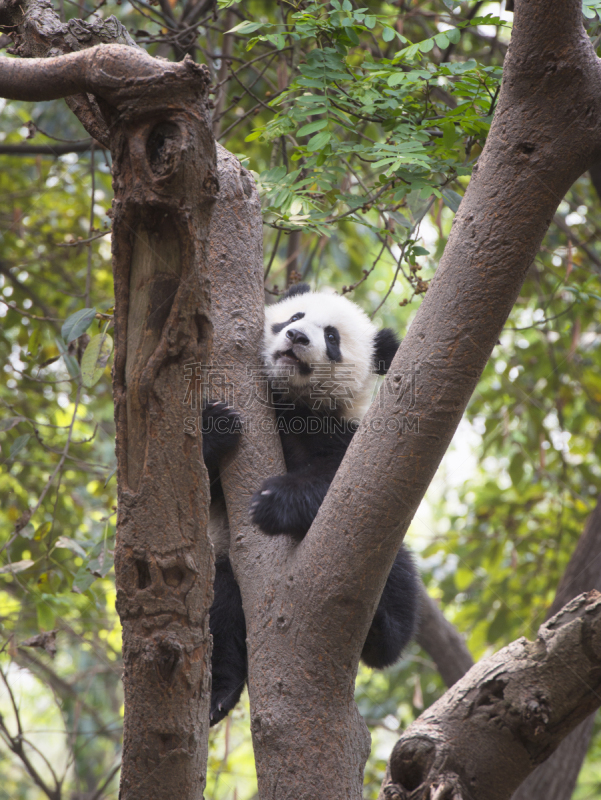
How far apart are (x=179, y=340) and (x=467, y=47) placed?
6051mm

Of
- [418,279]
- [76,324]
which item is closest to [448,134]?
[418,279]

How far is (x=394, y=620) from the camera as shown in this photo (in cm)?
344

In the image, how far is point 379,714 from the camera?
5.89m

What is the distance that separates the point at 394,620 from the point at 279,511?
118 cm

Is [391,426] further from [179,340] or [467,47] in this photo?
[467,47]

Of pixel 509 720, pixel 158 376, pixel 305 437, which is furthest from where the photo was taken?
pixel 305 437

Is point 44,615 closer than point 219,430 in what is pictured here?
No

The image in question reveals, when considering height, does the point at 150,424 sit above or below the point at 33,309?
below

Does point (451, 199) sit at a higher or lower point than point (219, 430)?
higher

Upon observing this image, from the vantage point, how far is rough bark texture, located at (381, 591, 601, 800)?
241 centimetres

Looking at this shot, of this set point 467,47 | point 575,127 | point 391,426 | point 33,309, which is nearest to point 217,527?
point 391,426

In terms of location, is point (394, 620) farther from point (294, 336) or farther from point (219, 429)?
point (294, 336)

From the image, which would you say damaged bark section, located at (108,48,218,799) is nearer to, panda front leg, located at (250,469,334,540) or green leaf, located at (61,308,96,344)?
panda front leg, located at (250,469,334,540)

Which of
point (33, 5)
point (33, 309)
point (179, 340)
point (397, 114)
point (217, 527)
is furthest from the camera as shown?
point (33, 309)
